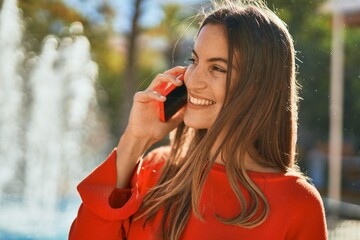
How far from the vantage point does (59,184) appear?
259 inches

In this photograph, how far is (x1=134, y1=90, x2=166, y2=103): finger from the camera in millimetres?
2027

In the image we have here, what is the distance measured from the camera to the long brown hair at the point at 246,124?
1812 mm

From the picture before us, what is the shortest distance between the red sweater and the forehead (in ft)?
1.12

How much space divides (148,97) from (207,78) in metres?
0.28

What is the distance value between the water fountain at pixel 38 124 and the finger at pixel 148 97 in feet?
12.1

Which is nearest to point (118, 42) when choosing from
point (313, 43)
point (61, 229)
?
point (313, 43)

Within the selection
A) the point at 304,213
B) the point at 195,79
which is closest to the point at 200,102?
the point at 195,79

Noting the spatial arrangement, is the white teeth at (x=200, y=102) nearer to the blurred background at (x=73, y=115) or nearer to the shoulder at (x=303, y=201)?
the shoulder at (x=303, y=201)

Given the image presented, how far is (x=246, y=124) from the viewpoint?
6.07 feet

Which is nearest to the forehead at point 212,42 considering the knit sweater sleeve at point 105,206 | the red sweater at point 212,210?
the red sweater at point 212,210

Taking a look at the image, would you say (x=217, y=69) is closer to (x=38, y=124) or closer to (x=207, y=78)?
(x=207, y=78)

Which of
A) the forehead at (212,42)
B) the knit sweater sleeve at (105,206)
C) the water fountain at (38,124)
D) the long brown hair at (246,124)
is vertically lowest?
the knit sweater sleeve at (105,206)

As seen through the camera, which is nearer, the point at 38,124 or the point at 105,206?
the point at 105,206

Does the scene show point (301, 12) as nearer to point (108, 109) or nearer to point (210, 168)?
point (210, 168)
